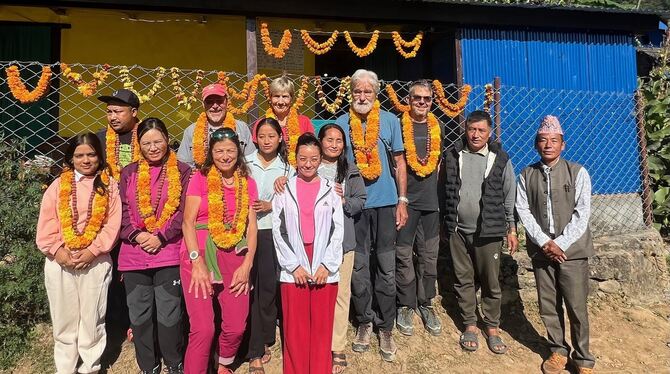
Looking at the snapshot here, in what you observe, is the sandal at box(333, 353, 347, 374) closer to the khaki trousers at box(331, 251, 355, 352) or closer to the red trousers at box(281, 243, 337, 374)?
the khaki trousers at box(331, 251, 355, 352)

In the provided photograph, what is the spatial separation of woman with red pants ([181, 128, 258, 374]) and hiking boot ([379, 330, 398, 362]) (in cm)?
121

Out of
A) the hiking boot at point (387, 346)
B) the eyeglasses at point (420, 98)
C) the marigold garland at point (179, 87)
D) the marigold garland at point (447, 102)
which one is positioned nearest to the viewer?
the hiking boot at point (387, 346)

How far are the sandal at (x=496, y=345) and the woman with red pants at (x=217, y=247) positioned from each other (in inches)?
85.3

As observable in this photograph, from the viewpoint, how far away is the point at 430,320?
13.3 feet

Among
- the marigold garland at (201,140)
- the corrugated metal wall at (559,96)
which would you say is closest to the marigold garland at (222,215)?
the marigold garland at (201,140)

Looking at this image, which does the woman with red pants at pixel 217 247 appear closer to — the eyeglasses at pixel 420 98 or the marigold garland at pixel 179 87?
the eyeglasses at pixel 420 98

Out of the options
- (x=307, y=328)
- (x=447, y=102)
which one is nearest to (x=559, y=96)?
(x=447, y=102)

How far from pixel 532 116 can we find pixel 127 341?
19.6 feet

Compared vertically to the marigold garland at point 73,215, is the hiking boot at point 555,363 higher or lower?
lower

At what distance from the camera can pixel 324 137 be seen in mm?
3199

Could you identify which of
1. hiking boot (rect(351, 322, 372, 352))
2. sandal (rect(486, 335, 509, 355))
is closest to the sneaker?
sandal (rect(486, 335, 509, 355))

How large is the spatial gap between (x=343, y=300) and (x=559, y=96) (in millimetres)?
5306

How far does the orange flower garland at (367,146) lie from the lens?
11.6ft

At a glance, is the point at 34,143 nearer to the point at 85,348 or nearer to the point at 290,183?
the point at 85,348
